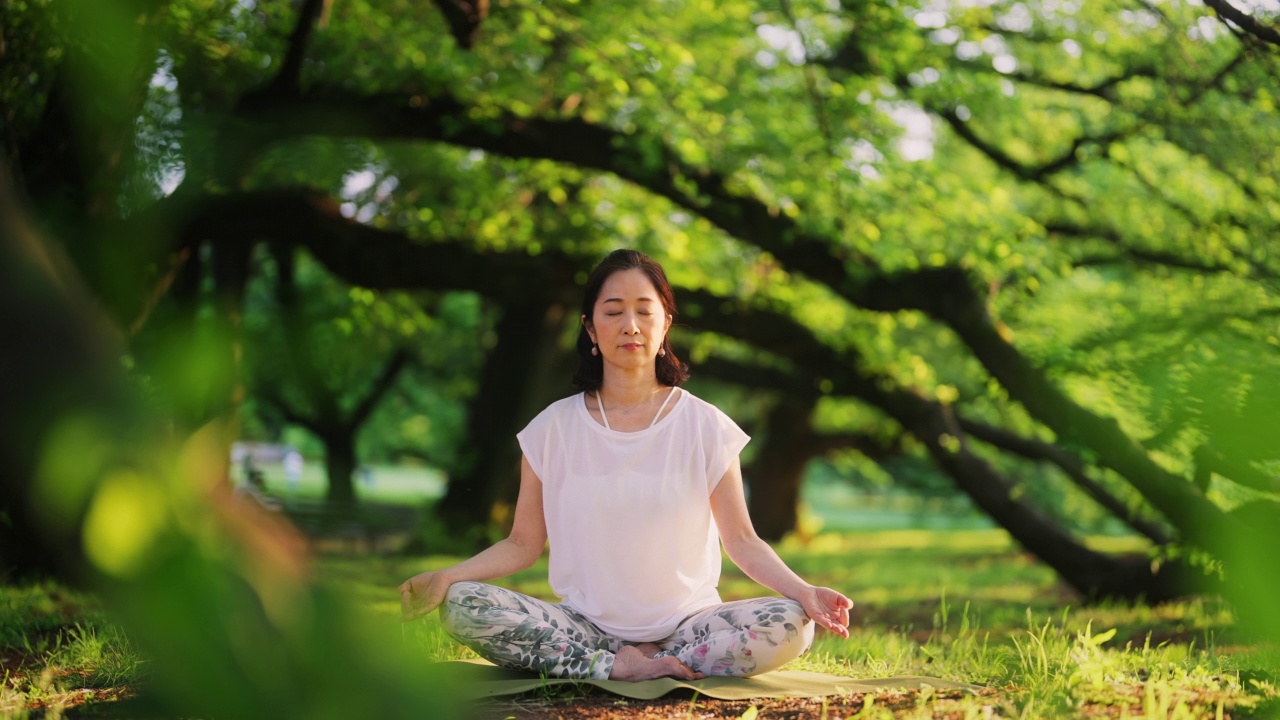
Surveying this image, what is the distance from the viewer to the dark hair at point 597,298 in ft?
14.3

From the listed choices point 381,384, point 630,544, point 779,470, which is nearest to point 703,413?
point 630,544

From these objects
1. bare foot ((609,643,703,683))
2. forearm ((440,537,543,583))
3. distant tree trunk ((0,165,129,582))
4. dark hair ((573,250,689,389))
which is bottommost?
bare foot ((609,643,703,683))

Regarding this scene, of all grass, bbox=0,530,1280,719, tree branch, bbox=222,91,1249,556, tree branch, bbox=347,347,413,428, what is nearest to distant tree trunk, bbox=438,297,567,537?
tree branch, bbox=222,91,1249,556

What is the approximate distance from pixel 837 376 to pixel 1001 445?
160 inches

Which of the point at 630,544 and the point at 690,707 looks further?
the point at 630,544

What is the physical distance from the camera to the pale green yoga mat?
12.6ft

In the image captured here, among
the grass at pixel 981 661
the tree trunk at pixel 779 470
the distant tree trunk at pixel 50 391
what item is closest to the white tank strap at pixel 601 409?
the grass at pixel 981 661

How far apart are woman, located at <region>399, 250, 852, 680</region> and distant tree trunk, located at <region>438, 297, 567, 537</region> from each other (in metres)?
9.69

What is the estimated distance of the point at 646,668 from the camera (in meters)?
4.02

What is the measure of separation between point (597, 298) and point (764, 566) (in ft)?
4.00

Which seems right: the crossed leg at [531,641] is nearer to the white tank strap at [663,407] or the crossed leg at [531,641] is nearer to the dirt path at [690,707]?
the dirt path at [690,707]

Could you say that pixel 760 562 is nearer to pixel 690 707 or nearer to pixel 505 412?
pixel 690 707

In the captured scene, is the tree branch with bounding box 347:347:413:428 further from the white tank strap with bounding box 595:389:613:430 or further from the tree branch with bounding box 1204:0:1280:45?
the tree branch with bounding box 1204:0:1280:45

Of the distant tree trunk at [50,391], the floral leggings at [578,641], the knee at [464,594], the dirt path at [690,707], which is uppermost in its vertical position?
the distant tree trunk at [50,391]
